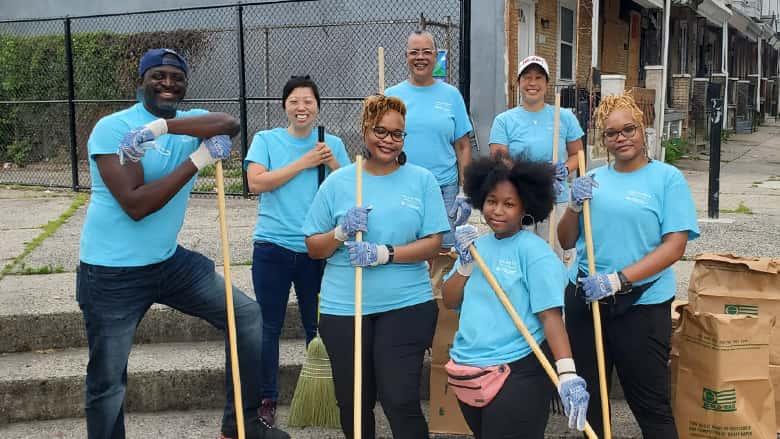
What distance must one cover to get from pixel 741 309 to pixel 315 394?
2.27m

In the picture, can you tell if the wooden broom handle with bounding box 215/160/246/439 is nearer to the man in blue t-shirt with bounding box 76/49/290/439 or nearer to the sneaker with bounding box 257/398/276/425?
the man in blue t-shirt with bounding box 76/49/290/439

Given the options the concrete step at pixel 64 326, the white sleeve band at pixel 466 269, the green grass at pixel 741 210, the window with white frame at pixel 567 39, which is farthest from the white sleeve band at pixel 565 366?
the window with white frame at pixel 567 39

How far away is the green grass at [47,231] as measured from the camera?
273 inches

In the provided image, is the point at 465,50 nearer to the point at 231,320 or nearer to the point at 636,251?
the point at 636,251

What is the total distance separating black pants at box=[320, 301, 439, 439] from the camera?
3492 millimetres

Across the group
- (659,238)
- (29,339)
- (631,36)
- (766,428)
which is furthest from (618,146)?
(631,36)

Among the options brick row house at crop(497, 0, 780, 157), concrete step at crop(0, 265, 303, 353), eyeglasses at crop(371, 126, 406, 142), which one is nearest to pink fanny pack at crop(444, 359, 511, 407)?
eyeglasses at crop(371, 126, 406, 142)

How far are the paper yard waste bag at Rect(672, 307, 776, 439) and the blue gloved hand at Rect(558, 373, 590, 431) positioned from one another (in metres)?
1.20

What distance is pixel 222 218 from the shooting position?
3777 millimetres

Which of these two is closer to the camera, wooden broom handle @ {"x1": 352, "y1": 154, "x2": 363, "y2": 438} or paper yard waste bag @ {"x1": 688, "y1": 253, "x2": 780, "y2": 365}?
wooden broom handle @ {"x1": 352, "y1": 154, "x2": 363, "y2": 438}

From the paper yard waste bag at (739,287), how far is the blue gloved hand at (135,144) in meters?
2.77

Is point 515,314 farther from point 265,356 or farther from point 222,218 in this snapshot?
point 265,356

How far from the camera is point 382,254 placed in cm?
350

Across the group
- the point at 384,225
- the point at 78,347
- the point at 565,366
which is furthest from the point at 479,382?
the point at 78,347
